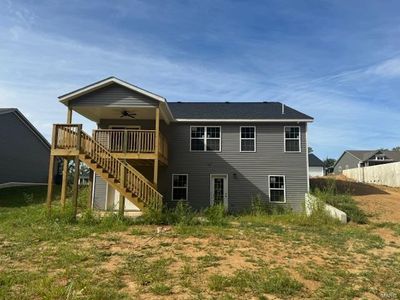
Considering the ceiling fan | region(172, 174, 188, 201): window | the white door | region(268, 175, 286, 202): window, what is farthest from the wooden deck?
region(268, 175, 286, 202): window

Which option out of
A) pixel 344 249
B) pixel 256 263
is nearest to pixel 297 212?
pixel 344 249

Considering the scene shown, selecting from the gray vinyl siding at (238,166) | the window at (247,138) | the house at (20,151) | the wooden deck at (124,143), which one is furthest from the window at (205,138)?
the house at (20,151)

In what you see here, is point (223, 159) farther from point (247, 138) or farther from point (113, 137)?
point (113, 137)

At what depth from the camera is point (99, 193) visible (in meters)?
20.0

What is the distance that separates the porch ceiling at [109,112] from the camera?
672 inches

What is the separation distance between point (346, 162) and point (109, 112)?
47.6 meters

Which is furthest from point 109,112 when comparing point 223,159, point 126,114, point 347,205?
point 347,205

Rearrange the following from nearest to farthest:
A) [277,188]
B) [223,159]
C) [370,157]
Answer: [277,188]
[223,159]
[370,157]

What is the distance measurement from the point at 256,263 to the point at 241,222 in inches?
252

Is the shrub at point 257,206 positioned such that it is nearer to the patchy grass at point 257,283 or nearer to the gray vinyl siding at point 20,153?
the patchy grass at point 257,283

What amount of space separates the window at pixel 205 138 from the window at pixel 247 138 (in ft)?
4.12

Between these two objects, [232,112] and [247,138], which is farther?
[232,112]

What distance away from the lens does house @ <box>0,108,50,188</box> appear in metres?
26.0

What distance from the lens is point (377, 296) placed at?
24.6ft
